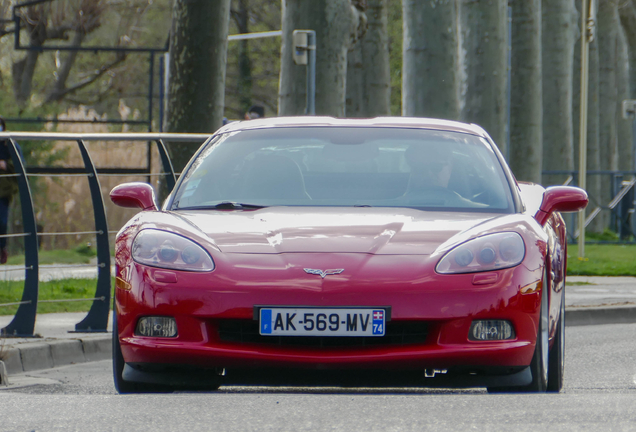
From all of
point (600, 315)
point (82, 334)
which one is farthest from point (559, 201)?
point (600, 315)

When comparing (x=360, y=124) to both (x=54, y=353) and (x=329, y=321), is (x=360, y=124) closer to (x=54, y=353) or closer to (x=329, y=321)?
(x=329, y=321)

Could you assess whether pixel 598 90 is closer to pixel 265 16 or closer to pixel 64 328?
pixel 265 16

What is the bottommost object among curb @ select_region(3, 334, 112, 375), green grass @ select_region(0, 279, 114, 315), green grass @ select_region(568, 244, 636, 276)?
green grass @ select_region(568, 244, 636, 276)

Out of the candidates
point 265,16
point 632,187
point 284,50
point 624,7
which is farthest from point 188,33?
point 265,16

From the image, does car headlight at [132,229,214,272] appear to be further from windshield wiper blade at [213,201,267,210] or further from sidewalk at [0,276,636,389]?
sidewalk at [0,276,636,389]

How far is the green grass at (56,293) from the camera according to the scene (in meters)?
10.8

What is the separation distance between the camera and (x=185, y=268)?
Answer: 5.29 meters

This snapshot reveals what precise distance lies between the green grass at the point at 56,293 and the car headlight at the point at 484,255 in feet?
19.2

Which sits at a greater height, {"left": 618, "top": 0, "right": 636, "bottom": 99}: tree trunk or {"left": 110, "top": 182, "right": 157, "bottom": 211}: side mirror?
{"left": 618, "top": 0, "right": 636, "bottom": 99}: tree trunk

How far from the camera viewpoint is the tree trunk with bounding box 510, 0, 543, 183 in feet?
65.5

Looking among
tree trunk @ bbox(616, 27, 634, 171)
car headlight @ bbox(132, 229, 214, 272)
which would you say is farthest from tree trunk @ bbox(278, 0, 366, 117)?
tree trunk @ bbox(616, 27, 634, 171)

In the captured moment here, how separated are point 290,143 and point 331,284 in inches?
62.0

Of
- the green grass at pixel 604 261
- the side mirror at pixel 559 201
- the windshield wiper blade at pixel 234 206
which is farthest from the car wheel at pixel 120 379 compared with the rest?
the green grass at pixel 604 261

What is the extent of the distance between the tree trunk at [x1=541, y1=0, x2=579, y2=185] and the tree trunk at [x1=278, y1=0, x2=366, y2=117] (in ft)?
36.5
